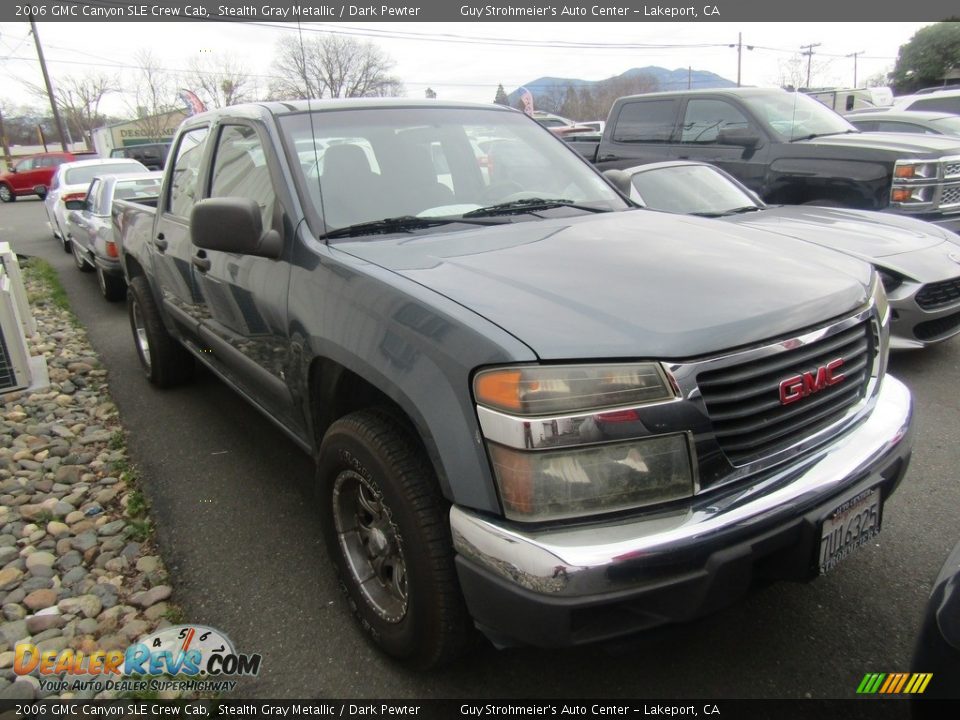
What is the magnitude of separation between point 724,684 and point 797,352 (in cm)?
106

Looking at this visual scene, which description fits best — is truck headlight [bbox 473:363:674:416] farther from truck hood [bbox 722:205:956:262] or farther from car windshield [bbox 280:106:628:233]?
truck hood [bbox 722:205:956:262]

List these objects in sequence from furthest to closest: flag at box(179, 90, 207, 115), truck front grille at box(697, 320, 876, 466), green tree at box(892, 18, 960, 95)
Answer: green tree at box(892, 18, 960, 95), flag at box(179, 90, 207, 115), truck front grille at box(697, 320, 876, 466)

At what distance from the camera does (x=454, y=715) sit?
6.68 ft

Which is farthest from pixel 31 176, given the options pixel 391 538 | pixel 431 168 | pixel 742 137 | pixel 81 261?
pixel 391 538

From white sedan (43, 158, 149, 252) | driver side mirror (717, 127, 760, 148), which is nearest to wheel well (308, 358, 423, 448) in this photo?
driver side mirror (717, 127, 760, 148)

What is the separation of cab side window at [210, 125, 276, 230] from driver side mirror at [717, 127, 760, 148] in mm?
5464

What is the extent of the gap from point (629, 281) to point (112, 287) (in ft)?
24.9

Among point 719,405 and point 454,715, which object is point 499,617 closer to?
point 454,715

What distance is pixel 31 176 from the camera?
2750 centimetres

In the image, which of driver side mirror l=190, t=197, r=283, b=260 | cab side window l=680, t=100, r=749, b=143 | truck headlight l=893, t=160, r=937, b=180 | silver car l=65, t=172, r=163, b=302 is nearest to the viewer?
driver side mirror l=190, t=197, r=283, b=260

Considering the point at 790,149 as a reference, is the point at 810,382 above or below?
below

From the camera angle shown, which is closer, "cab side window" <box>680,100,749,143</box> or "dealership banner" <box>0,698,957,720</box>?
"dealership banner" <box>0,698,957,720</box>

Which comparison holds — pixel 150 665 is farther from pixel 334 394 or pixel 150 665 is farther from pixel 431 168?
pixel 431 168

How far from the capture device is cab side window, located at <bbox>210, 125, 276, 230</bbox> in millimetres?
2809
